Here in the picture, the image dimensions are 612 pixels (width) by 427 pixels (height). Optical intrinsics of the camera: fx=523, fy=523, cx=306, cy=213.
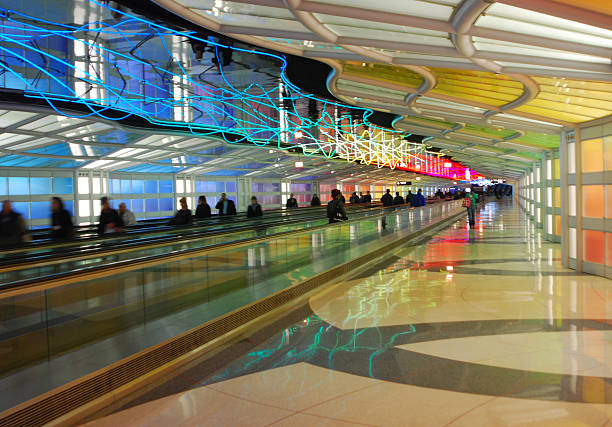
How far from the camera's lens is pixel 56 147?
1906 centimetres

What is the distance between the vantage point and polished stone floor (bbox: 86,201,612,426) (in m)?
4.41

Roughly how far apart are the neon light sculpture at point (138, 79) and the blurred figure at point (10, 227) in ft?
11.3

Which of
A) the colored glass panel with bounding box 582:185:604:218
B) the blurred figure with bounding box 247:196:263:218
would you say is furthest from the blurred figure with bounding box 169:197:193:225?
the colored glass panel with bounding box 582:185:604:218

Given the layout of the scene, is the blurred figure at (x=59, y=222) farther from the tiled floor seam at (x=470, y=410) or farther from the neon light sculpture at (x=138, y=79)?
the tiled floor seam at (x=470, y=410)

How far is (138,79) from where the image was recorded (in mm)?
15680

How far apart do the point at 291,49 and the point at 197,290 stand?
480 cm

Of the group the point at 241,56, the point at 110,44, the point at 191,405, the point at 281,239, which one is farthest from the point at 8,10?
the point at 191,405

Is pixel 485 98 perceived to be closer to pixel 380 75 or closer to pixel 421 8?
pixel 380 75

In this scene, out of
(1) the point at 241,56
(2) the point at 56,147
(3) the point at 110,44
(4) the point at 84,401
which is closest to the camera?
(4) the point at 84,401

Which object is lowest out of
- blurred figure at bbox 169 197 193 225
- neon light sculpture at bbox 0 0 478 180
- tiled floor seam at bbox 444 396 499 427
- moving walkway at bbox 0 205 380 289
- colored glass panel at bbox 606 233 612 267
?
tiled floor seam at bbox 444 396 499 427

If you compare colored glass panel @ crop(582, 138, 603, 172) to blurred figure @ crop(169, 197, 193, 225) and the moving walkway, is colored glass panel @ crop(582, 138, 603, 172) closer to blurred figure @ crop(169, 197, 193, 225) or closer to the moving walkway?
the moving walkway

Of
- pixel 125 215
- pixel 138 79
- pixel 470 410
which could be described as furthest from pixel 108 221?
pixel 470 410

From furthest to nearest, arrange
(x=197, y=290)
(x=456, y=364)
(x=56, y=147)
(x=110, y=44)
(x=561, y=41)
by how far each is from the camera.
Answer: (x=56, y=147) < (x=110, y=44) < (x=197, y=290) < (x=561, y=41) < (x=456, y=364)

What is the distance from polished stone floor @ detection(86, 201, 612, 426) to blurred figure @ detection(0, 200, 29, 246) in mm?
4962
